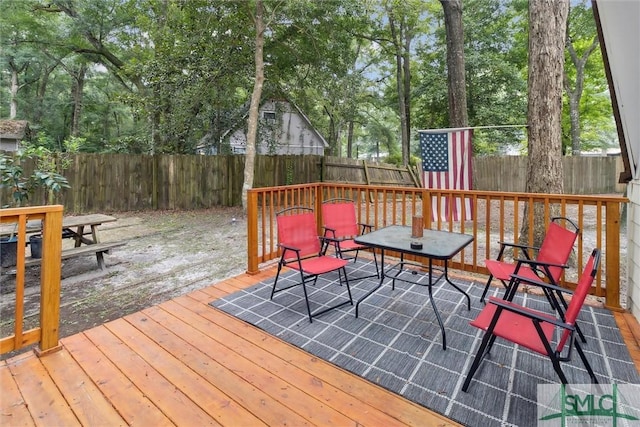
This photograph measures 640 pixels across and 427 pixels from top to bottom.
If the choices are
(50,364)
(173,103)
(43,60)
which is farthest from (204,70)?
(43,60)

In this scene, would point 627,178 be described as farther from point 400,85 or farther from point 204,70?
point 400,85

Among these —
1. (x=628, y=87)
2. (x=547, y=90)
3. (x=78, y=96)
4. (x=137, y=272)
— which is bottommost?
(x=137, y=272)

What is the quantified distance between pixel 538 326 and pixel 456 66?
6770mm

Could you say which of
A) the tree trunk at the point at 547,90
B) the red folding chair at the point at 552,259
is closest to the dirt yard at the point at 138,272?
the red folding chair at the point at 552,259

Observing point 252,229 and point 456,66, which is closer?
point 252,229

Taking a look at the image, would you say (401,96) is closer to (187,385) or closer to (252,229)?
(252,229)

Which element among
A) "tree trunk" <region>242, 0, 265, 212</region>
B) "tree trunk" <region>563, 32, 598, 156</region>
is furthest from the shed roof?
"tree trunk" <region>563, 32, 598, 156</region>

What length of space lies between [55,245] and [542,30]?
554 cm

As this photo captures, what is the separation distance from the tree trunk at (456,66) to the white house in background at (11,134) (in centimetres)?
1330

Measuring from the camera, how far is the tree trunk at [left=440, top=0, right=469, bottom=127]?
7.02m

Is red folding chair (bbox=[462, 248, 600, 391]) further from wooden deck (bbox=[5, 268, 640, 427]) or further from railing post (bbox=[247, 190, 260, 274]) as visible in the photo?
railing post (bbox=[247, 190, 260, 274])

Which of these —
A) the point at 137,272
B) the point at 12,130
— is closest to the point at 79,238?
the point at 137,272

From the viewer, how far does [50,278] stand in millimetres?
2225

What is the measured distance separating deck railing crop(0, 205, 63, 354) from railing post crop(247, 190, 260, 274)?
1.80 meters
